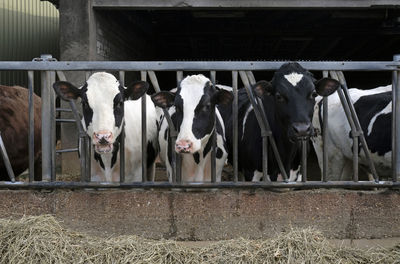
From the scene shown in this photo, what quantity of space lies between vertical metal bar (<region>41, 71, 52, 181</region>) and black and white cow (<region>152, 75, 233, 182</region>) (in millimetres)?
925

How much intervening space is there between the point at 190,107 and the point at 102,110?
0.74 m

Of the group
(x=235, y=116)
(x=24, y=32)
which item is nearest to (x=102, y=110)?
(x=235, y=116)

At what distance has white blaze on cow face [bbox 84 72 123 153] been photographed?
3.81 metres

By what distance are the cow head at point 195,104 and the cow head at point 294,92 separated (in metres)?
0.40

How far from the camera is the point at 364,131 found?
5.85 metres

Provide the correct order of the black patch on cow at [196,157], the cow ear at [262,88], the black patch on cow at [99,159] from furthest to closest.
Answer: the black patch on cow at [99,159] < the black patch on cow at [196,157] < the cow ear at [262,88]

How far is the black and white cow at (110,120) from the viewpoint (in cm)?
394

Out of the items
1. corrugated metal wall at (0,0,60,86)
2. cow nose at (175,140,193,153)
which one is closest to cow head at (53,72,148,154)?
cow nose at (175,140,193,153)

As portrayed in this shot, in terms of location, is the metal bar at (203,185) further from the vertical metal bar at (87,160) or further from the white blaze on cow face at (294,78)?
the white blaze on cow face at (294,78)

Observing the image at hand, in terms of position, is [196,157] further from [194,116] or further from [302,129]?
[302,129]

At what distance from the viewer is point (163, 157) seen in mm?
5215

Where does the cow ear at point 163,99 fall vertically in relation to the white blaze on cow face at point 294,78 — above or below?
below

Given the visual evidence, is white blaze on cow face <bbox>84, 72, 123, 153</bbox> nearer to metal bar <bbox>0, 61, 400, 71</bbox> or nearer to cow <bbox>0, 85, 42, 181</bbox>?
metal bar <bbox>0, 61, 400, 71</bbox>

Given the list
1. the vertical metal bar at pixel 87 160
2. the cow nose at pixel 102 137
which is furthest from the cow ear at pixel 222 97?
the vertical metal bar at pixel 87 160
